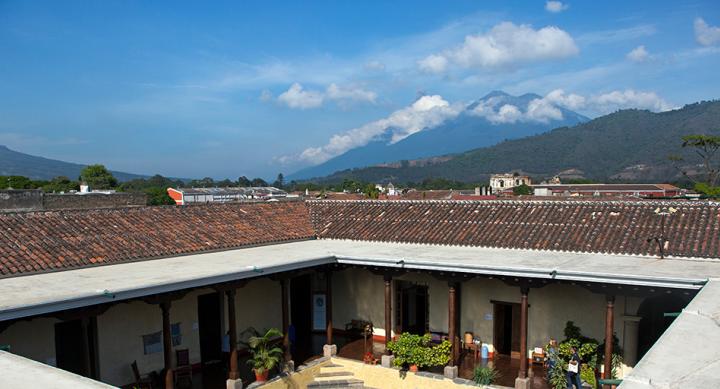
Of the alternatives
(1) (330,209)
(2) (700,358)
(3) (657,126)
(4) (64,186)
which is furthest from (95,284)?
(3) (657,126)

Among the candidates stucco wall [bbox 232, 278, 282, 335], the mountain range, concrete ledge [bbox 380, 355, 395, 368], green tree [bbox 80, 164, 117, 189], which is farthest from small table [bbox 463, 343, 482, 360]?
the mountain range

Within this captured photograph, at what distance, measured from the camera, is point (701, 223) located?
512 inches

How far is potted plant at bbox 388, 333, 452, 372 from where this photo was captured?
1276 centimetres

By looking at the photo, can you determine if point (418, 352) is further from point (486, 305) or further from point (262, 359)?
point (262, 359)

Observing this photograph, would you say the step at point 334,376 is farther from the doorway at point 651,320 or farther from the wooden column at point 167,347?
the doorway at point 651,320

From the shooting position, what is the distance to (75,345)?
37.3 feet

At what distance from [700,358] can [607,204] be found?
10298mm

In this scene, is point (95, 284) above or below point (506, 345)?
above

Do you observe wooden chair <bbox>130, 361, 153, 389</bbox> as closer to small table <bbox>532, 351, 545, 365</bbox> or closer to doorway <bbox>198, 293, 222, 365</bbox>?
doorway <bbox>198, 293, 222, 365</bbox>

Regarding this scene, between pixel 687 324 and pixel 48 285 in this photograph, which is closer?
pixel 687 324

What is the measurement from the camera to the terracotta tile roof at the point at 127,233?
1146 cm

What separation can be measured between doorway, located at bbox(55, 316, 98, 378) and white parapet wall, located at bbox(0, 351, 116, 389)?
602 cm

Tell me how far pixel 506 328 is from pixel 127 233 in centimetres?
955

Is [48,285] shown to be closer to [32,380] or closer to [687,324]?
[32,380]
